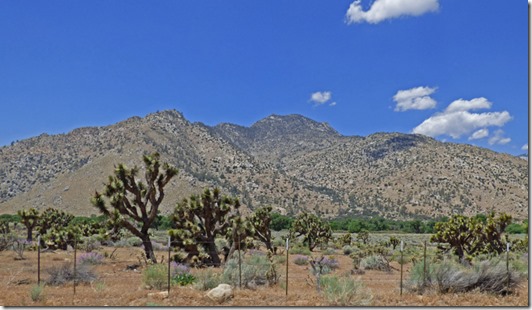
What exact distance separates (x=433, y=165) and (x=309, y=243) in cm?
9075

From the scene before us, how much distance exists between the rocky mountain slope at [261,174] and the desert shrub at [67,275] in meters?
81.7

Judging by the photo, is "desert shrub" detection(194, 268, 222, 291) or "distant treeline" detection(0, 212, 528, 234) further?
"distant treeline" detection(0, 212, 528, 234)

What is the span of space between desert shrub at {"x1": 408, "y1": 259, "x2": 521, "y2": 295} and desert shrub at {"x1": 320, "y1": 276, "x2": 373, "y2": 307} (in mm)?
2504

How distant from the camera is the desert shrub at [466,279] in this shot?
49.3 ft

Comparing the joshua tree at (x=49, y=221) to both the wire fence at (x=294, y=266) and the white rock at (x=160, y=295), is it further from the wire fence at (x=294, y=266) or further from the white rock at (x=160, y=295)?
the white rock at (x=160, y=295)

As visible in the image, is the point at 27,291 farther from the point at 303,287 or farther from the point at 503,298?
the point at 503,298

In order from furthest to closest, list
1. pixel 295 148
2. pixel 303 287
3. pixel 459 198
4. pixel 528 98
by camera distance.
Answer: pixel 295 148 < pixel 459 198 < pixel 303 287 < pixel 528 98

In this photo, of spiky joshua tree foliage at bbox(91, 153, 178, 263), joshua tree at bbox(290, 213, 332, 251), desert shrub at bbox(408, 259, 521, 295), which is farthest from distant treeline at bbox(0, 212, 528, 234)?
desert shrub at bbox(408, 259, 521, 295)

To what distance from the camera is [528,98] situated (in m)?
9.43

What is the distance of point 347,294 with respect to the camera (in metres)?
13.0

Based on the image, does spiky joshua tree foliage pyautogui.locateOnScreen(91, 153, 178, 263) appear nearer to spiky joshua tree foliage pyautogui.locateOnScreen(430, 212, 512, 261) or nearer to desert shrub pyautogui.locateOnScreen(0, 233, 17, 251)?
desert shrub pyautogui.locateOnScreen(0, 233, 17, 251)

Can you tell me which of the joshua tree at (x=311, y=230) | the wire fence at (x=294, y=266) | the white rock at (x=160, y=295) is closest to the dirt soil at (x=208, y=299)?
the white rock at (x=160, y=295)

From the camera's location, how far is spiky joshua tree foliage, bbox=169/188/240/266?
23.8 m

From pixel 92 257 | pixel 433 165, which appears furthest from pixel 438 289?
pixel 433 165
